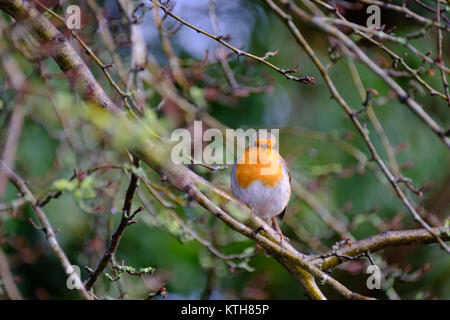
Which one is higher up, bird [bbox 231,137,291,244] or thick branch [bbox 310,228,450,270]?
bird [bbox 231,137,291,244]

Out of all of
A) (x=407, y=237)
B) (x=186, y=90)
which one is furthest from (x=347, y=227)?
(x=186, y=90)

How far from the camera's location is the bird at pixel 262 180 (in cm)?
296

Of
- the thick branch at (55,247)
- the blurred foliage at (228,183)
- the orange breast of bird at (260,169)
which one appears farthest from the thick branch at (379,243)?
the thick branch at (55,247)

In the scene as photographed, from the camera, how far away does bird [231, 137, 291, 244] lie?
9.71 ft

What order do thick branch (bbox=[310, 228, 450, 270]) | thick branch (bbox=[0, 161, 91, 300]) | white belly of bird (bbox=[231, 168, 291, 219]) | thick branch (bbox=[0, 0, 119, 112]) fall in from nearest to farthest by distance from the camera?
thick branch (bbox=[0, 161, 91, 300]) < thick branch (bbox=[0, 0, 119, 112]) < thick branch (bbox=[310, 228, 450, 270]) < white belly of bird (bbox=[231, 168, 291, 219])

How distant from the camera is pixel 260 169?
2.98m

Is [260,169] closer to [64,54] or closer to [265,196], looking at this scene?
[265,196]

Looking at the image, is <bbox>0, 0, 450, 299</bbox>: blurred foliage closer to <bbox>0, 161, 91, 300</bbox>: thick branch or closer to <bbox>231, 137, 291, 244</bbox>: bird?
<bbox>231, 137, 291, 244</bbox>: bird

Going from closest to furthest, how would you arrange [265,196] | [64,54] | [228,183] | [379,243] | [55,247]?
[55,247]
[64,54]
[379,243]
[265,196]
[228,183]

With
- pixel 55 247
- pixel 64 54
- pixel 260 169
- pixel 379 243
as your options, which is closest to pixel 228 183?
pixel 260 169

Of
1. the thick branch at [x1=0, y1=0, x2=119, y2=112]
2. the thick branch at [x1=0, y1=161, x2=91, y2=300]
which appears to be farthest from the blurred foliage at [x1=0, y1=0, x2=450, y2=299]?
the thick branch at [x1=0, y1=161, x2=91, y2=300]

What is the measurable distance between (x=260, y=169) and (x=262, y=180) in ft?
0.22

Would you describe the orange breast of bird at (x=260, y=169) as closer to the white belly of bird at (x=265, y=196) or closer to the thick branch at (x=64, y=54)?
the white belly of bird at (x=265, y=196)
